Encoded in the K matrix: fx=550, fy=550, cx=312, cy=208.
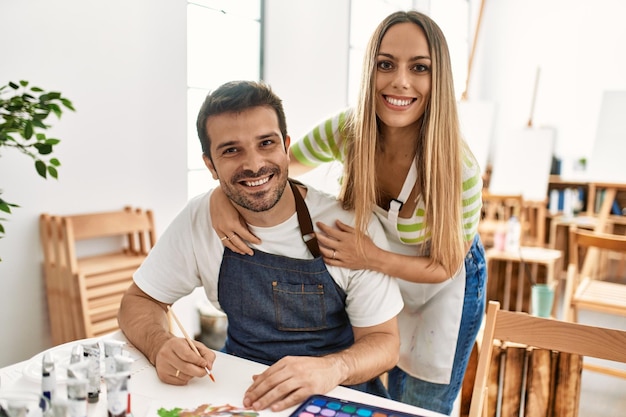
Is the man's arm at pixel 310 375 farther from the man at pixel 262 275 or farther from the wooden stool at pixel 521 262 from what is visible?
the wooden stool at pixel 521 262

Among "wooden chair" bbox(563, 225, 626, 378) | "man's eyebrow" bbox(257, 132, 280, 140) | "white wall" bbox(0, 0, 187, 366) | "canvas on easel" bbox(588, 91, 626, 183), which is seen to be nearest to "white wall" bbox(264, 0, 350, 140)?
"white wall" bbox(0, 0, 187, 366)

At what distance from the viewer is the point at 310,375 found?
3.63 feet

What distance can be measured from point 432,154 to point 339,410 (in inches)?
30.4

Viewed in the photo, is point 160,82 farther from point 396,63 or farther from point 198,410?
point 198,410

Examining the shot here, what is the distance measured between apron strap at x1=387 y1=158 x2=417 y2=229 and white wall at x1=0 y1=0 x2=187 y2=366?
1.50 meters

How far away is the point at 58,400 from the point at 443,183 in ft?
3.47

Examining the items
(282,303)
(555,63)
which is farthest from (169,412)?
(555,63)

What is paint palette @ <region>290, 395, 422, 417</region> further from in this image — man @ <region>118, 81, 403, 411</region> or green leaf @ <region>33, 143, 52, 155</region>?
green leaf @ <region>33, 143, 52, 155</region>

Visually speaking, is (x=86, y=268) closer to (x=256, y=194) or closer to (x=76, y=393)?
(x=256, y=194)

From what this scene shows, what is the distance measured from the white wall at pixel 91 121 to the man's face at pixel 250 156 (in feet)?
3.92

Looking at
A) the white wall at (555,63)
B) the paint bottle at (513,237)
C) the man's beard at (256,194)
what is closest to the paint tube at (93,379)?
the man's beard at (256,194)

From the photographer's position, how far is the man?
140 cm

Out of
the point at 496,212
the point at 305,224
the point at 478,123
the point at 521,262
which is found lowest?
the point at 521,262

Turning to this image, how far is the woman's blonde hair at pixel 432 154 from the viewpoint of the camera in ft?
4.96
